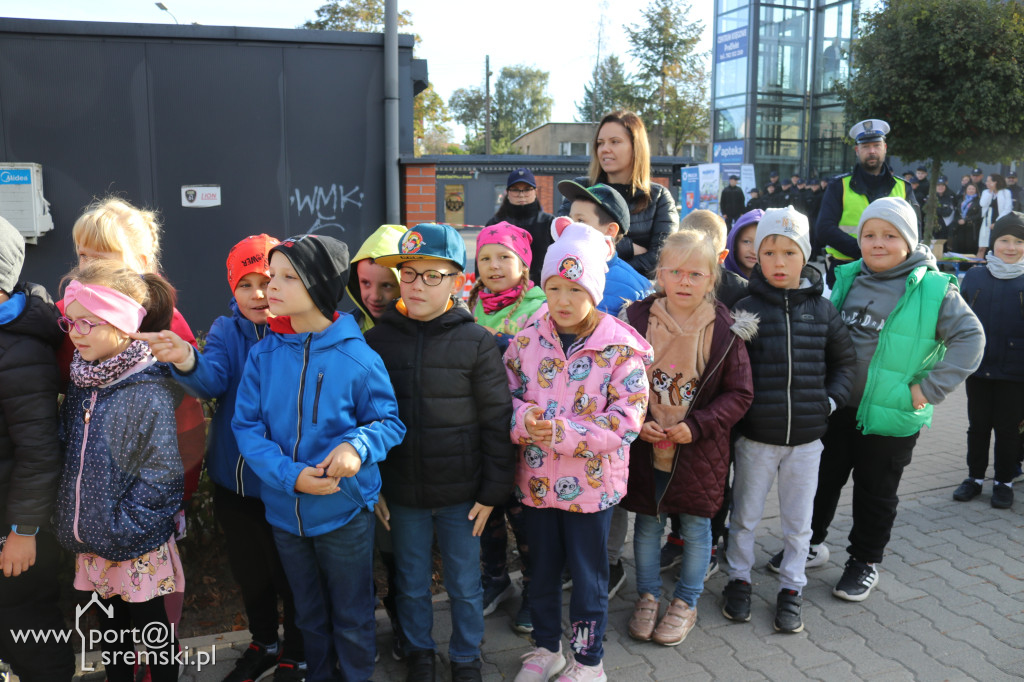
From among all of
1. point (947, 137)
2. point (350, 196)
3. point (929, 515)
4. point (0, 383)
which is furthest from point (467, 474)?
point (947, 137)

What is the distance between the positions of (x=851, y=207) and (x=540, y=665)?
3.59 meters

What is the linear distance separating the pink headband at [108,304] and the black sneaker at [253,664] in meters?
1.41

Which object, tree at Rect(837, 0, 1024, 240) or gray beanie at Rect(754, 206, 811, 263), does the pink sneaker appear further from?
tree at Rect(837, 0, 1024, 240)

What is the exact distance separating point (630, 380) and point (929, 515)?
9.94 feet

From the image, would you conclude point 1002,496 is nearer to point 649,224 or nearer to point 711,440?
point 711,440

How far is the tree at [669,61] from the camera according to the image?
3675cm

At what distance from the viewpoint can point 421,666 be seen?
2.92 metres

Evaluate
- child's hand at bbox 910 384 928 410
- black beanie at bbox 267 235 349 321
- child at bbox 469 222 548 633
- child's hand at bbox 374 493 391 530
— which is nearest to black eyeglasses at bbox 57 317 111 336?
black beanie at bbox 267 235 349 321

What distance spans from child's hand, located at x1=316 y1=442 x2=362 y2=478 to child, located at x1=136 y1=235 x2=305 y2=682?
57cm

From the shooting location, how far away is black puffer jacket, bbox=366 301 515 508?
108 inches

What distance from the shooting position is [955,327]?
138 inches

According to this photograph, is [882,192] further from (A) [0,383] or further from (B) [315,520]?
(A) [0,383]

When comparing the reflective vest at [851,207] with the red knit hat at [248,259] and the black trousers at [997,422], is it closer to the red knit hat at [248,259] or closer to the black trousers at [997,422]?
the black trousers at [997,422]

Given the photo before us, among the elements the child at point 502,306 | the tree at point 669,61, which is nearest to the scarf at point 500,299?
the child at point 502,306
